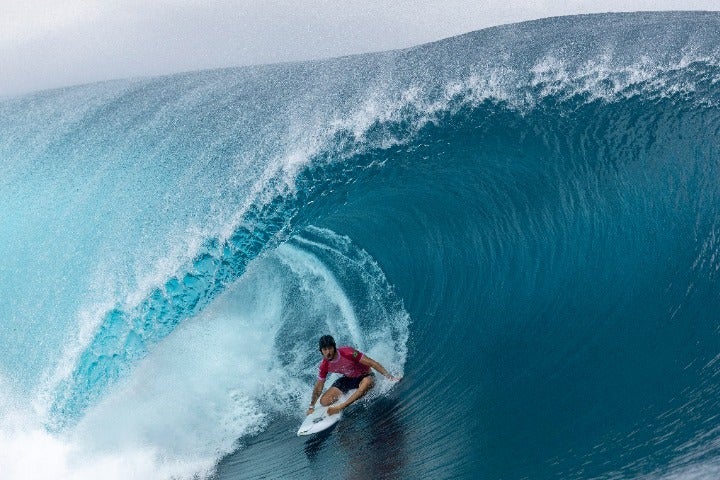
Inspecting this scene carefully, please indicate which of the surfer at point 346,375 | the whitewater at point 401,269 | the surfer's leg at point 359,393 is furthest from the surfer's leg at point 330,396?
the whitewater at point 401,269

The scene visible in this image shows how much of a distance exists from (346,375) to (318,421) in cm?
53

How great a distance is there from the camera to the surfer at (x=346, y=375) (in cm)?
670

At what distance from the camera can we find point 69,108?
13258 mm

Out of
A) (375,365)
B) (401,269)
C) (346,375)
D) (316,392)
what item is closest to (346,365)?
(346,375)

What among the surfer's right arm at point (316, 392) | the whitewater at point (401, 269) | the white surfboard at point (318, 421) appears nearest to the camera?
the whitewater at point (401, 269)

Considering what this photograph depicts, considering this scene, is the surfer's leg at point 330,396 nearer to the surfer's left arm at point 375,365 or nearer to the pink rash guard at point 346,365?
the pink rash guard at point 346,365

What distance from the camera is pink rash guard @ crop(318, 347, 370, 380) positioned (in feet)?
22.0

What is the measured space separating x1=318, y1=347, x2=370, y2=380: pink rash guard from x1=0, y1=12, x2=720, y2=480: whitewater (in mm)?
A: 400

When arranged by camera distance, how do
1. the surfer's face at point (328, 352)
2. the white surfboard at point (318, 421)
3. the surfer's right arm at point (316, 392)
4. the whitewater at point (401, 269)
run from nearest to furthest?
the whitewater at point (401, 269) < the surfer's face at point (328, 352) < the white surfboard at point (318, 421) < the surfer's right arm at point (316, 392)

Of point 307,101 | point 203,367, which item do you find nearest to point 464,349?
point 203,367

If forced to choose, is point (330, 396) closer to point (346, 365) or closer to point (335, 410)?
point (335, 410)

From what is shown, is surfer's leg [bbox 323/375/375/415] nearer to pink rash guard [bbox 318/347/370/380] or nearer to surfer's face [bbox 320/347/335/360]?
pink rash guard [bbox 318/347/370/380]

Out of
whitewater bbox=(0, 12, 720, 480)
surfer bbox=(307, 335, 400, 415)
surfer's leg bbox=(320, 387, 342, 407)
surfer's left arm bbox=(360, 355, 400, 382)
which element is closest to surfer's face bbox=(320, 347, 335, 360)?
surfer bbox=(307, 335, 400, 415)

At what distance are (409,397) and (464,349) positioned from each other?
2.59 ft
